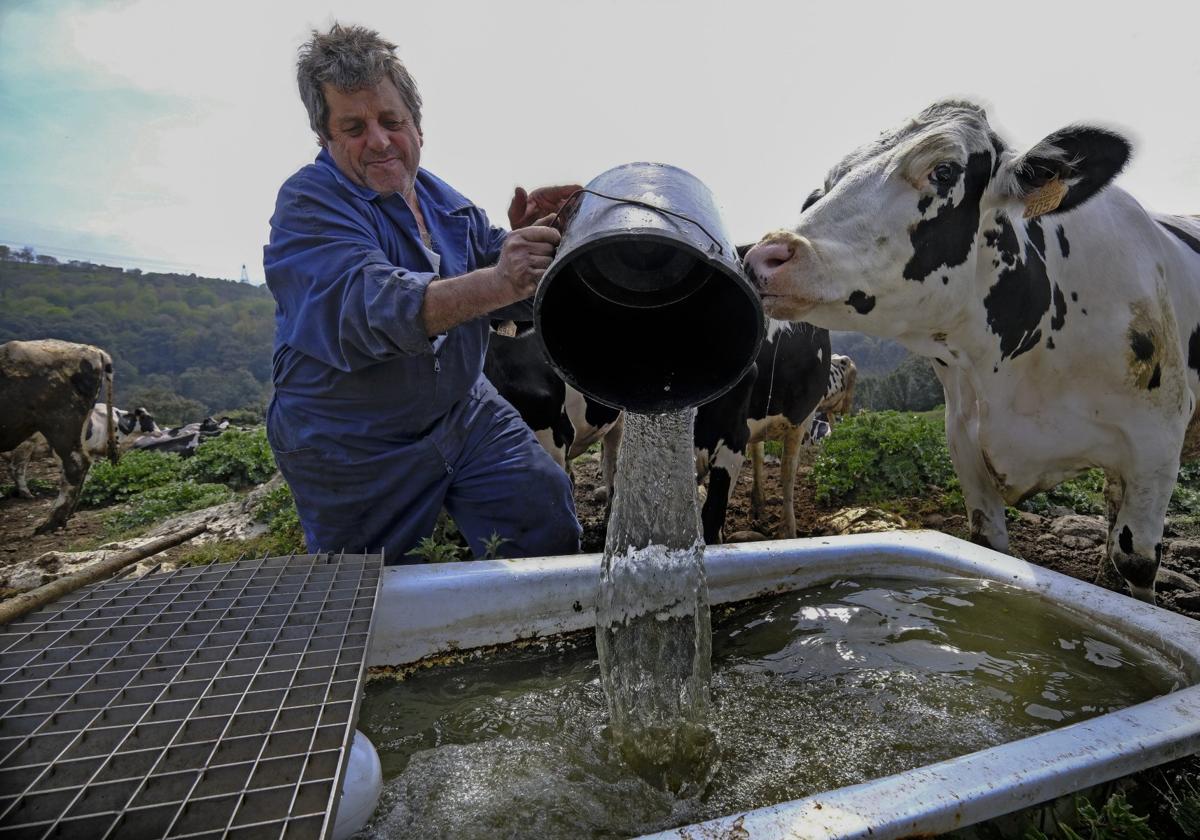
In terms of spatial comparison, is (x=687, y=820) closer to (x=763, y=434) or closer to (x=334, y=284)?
(x=334, y=284)

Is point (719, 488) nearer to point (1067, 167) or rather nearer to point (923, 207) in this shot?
point (923, 207)

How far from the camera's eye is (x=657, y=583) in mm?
2109

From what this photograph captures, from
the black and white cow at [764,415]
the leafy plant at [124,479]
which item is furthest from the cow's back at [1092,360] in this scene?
the leafy plant at [124,479]

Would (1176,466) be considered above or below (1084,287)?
below

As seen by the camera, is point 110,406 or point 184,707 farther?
point 110,406

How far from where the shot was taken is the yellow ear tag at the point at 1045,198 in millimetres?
2582

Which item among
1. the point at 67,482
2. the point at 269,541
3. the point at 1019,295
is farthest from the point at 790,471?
the point at 67,482

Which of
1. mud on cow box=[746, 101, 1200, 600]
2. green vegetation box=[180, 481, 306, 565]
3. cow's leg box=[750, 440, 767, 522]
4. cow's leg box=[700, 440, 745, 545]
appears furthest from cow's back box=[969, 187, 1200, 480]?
green vegetation box=[180, 481, 306, 565]

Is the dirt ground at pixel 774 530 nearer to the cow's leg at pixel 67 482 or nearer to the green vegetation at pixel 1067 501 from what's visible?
the cow's leg at pixel 67 482

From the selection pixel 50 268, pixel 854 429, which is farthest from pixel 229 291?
pixel 854 429

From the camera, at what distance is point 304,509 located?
115 inches

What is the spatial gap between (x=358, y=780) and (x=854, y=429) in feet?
18.8

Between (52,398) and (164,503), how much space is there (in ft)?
9.30

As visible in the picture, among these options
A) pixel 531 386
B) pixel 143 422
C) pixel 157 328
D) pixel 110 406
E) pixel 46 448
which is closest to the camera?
pixel 531 386
